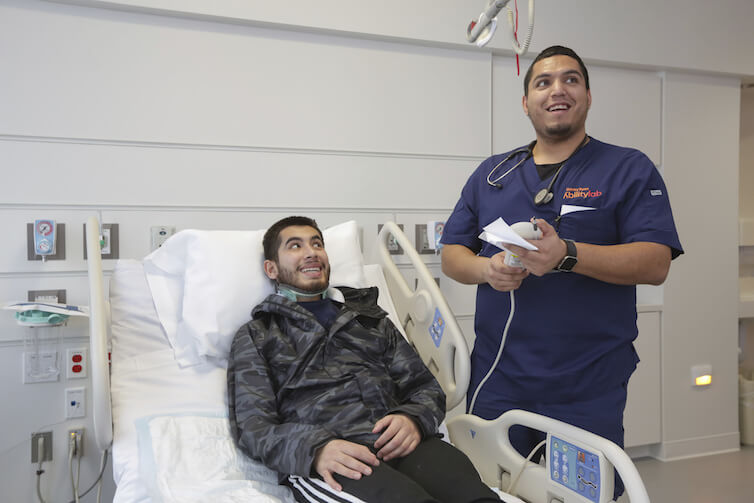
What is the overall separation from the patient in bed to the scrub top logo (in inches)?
25.6

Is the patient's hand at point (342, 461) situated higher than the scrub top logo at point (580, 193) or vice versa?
the scrub top logo at point (580, 193)

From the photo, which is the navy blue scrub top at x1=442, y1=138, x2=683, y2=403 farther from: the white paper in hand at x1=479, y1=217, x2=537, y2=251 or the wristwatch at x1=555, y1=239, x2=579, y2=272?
the white paper in hand at x1=479, y1=217, x2=537, y2=251

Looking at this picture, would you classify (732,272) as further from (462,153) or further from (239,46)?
(239,46)

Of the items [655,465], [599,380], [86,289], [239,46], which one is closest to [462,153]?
[239,46]

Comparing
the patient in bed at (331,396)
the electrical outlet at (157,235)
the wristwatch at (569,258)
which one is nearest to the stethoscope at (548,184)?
the wristwatch at (569,258)

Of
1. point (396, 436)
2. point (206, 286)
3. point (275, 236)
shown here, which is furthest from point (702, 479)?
point (206, 286)

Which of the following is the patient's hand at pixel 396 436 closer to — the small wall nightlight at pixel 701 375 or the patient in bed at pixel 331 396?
the patient in bed at pixel 331 396

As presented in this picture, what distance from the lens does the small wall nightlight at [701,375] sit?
334 centimetres

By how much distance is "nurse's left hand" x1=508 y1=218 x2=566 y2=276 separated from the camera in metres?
1.38

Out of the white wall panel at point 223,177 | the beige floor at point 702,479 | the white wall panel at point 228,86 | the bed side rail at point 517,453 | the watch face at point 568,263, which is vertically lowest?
the beige floor at point 702,479

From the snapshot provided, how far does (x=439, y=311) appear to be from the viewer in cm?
186

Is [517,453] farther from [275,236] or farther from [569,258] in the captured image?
[275,236]

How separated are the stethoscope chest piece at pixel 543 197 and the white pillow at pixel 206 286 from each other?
0.67 meters

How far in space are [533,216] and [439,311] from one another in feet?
1.37
